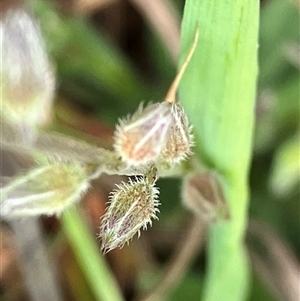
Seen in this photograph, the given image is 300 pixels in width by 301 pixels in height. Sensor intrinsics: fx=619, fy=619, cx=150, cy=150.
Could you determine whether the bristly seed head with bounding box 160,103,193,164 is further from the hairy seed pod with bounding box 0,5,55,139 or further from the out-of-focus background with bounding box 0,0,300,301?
the out-of-focus background with bounding box 0,0,300,301

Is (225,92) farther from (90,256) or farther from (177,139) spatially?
(90,256)

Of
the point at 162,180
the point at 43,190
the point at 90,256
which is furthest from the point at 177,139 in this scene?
the point at 162,180

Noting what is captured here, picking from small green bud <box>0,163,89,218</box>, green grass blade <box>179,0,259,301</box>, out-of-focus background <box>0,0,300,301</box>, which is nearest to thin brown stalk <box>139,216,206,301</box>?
out-of-focus background <box>0,0,300,301</box>

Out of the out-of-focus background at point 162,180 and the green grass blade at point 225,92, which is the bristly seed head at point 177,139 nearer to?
the green grass blade at point 225,92

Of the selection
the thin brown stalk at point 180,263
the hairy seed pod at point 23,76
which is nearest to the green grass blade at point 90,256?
the thin brown stalk at point 180,263

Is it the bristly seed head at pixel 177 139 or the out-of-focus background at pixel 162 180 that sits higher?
the bristly seed head at pixel 177 139

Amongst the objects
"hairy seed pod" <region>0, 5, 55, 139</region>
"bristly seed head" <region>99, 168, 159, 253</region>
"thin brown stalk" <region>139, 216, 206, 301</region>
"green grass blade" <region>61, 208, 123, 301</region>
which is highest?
"hairy seed pod" <region>0, 5, 55, 139</region>

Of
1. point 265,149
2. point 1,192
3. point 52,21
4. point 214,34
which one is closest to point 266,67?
point 265,149
